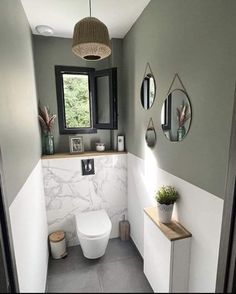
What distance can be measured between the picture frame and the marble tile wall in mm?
142

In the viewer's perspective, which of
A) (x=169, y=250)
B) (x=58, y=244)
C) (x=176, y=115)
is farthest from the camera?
(x=58, y=244)

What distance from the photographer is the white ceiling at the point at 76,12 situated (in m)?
1.35

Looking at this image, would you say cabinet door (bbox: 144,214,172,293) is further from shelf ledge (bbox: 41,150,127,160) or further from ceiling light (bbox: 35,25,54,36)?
ceiling light (bbox: 35,25,54,36)

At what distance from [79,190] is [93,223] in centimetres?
43

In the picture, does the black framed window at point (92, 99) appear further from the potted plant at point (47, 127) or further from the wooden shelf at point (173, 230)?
the wooden shelf at point (173, 230)

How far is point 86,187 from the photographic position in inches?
85.7

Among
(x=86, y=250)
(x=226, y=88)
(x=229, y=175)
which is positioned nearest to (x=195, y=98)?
→ (x=226, y=88)

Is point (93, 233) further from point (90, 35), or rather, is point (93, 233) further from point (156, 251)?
point (90, 35)

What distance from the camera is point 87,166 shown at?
2.14m

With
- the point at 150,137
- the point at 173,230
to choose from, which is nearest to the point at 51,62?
the point at 150,137

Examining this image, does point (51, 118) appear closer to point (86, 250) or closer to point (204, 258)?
point (86, 250)

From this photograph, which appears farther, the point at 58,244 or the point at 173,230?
the point at 58,244

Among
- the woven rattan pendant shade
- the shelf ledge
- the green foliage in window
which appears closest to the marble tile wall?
the shelf ledge

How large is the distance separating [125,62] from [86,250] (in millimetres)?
1972
